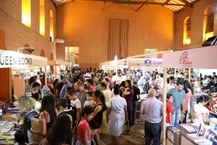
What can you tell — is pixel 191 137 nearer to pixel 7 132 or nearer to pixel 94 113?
pixel 94 113

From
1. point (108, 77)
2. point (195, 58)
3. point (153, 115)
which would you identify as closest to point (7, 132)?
point (153, 115)

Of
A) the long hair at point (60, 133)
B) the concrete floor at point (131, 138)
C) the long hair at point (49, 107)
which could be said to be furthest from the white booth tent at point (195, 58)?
the concrete floor at point (131, 138)

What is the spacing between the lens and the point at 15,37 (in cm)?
710

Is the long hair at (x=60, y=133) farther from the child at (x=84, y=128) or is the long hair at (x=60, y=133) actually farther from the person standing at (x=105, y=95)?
the person standing at (x=105, y=95)

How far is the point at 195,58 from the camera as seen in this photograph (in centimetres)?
225

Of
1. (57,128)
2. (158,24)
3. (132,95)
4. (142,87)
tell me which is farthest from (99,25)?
(57,128)

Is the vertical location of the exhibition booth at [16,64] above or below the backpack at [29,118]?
above

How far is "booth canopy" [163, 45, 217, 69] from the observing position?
1942 millimetres

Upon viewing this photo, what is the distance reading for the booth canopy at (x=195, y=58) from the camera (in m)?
1.94

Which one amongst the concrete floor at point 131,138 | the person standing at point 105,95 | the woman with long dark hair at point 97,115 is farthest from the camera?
the person standing at point 105,95

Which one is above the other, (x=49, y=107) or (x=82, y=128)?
(x=49, y=107)

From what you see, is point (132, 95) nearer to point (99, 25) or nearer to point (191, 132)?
point (191, 132)

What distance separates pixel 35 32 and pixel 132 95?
692 cm

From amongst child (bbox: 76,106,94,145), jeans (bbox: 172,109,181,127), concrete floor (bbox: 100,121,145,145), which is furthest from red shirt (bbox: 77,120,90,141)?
jeans (bbox: 172,109,181,127)
